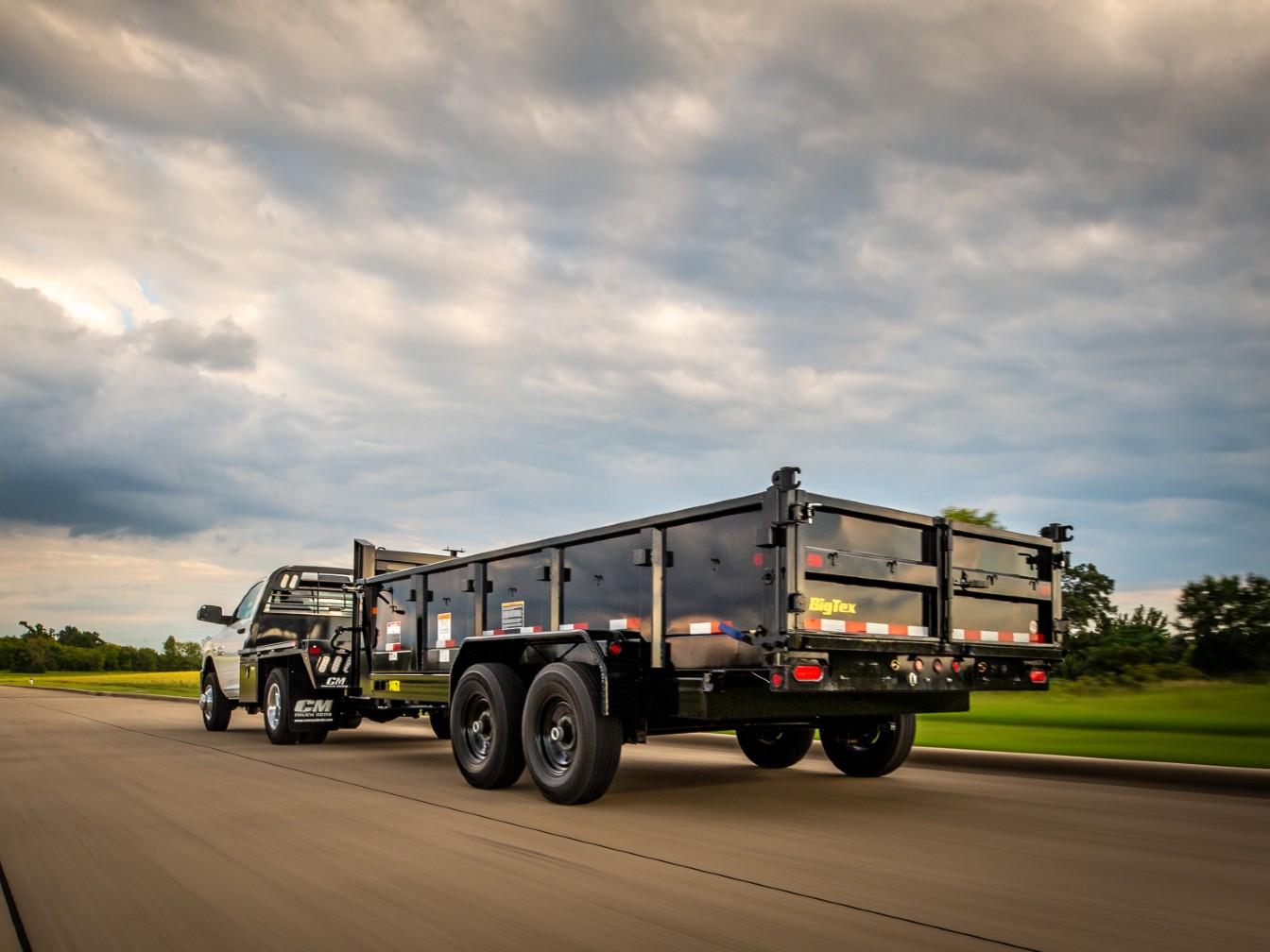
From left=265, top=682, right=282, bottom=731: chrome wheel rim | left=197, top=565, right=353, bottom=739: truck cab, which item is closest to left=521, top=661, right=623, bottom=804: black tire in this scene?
left=197, top=565, right=353, bottom=739: truck cab

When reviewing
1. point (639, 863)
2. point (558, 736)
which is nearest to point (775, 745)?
point (558, 736)

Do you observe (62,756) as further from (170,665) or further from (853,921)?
(170,665)

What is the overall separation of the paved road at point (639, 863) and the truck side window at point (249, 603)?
233 inches

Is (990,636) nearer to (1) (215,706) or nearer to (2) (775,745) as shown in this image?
(2) (775,745)

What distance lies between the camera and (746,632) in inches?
300

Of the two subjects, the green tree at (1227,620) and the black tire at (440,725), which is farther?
the green tree at (1227,620)

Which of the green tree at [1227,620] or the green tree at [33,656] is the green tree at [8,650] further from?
the green tree at [1227,620]

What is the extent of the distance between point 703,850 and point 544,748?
2.51 m

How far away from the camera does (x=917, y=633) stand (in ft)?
27.5

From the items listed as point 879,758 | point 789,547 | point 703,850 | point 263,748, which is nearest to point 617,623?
point 789,547

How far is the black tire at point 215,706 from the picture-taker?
17453 millimetres

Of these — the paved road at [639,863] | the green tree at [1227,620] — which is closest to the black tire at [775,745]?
the paved road at [639,863]

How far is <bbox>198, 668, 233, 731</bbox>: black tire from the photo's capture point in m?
17.5

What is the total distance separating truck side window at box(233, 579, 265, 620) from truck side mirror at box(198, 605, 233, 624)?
0.19 m
